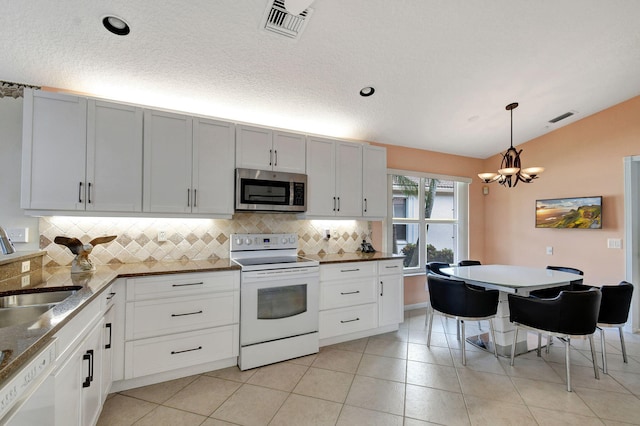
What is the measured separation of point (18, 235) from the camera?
2391 mm

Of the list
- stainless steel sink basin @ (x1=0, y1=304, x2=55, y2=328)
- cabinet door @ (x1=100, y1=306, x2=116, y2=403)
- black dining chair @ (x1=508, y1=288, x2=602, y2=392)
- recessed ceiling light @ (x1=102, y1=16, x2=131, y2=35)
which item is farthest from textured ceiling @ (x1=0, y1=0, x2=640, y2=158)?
black dining chair @ (x1=508, y1=288, x2=602, y2=392)

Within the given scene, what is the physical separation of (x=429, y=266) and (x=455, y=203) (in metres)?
1.95

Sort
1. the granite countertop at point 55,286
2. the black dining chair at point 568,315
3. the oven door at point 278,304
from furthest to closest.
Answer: the oven door at point 278,304
the black dining chair at point 568,315
the granite countertop at point 55,286

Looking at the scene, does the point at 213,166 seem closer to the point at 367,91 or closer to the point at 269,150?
the point at 269,150

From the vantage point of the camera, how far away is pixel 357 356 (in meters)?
2.94

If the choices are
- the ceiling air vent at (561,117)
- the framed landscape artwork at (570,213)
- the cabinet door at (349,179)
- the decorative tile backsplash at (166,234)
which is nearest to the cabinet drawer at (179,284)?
the decorative tile backsplash at (166,234)

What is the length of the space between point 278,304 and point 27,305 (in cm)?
172

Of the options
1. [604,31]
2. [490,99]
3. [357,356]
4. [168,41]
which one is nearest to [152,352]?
[357,356]

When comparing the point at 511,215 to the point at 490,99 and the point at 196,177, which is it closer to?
the point at 490,99

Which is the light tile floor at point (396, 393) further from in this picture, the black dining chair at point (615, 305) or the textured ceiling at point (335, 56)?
the textured ceiling at point (335, 56)

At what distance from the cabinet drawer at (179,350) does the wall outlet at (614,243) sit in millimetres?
4612

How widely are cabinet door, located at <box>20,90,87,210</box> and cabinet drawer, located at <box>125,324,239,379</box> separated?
1.25m

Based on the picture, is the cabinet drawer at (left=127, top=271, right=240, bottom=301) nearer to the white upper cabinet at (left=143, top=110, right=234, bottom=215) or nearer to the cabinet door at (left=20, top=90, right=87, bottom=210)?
the white upper cabinet at (left=143, top=110, right=234, bottom=215)

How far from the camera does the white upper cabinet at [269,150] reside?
9.73ft
